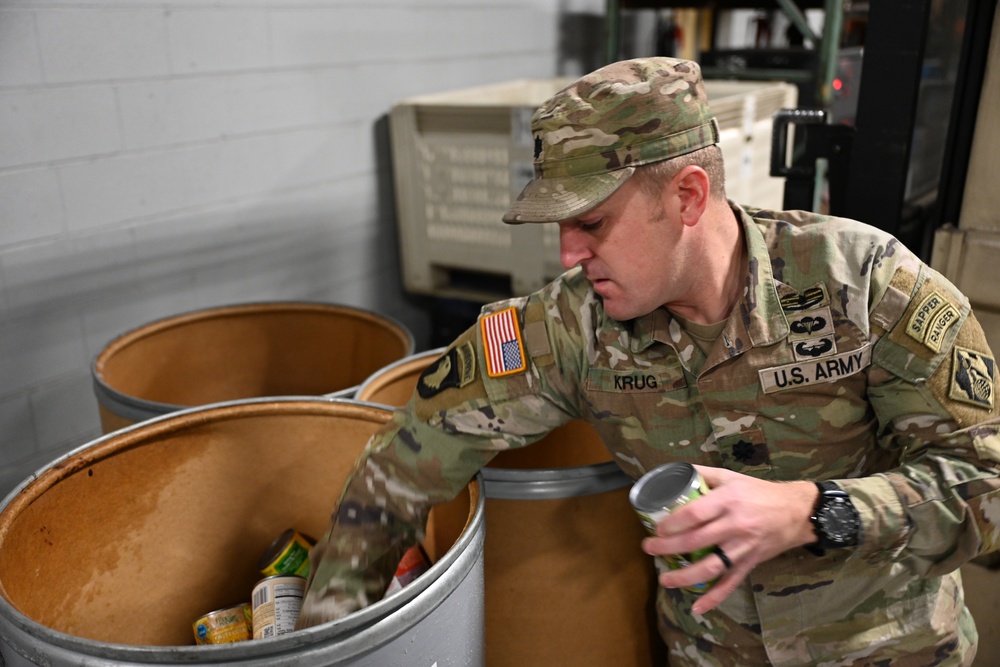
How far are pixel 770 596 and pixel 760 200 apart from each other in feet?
6.26

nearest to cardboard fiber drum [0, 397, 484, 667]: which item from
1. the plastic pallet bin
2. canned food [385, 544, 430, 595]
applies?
canned food [385, 544, 430, 595]

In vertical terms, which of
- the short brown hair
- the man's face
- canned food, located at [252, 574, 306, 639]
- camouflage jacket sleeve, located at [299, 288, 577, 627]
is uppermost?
the short brown hair

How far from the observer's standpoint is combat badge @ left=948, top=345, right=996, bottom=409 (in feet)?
3.46

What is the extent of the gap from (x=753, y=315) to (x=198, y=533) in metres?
1.01

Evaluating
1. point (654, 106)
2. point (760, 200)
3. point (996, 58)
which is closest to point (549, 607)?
point (654, 106)

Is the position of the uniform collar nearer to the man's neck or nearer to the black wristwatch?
the man's neck

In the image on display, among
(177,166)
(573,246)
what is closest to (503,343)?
(573,246)

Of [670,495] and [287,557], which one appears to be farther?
[287,557]

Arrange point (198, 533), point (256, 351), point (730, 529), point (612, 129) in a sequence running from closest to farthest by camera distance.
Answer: point (730, 529), point (612, 129), point (198, 533), point (256, 351)

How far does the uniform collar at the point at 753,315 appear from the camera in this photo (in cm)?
114

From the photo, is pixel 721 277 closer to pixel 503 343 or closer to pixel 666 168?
pixel 666 168

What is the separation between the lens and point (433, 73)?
290 centimetres

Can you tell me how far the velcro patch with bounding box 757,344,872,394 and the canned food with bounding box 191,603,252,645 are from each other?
92 centimetres

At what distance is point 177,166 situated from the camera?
85.4 inches
